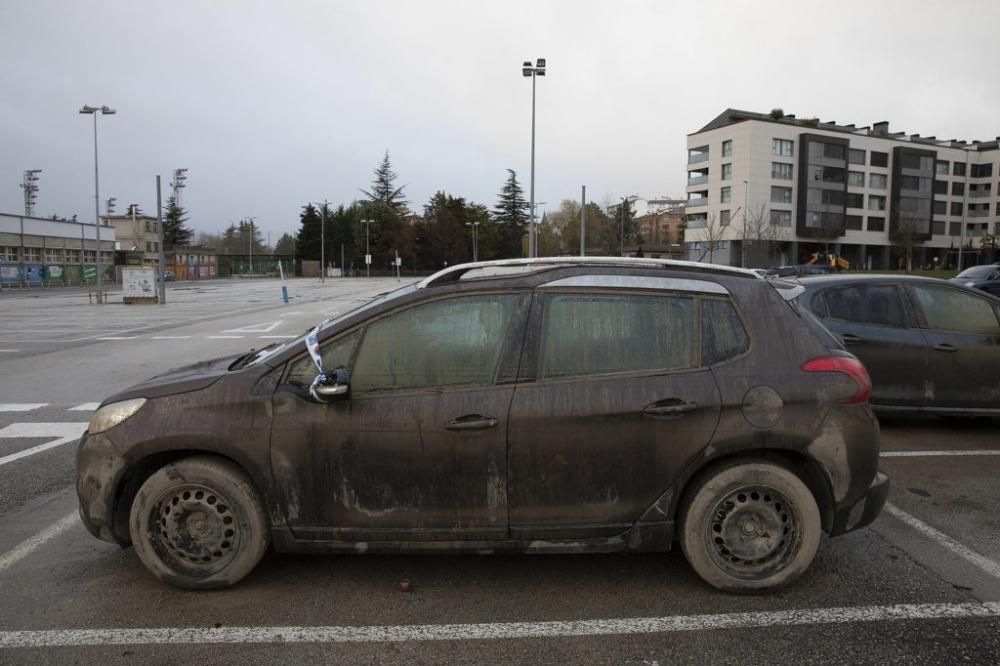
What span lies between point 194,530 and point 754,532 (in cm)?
285

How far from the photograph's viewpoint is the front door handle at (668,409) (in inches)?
135

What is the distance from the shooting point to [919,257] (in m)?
91.8

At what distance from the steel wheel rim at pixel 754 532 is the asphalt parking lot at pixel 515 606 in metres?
0.17

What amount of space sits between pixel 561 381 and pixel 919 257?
342 ft

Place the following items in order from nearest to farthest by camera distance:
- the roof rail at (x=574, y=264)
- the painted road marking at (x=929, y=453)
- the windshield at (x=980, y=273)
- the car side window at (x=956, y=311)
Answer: the roof rail at (x=574, y=264) → the painted road marking at (x=929, y=453) → the car side window at (x=956, y=311) → the windshield at (x=980, y=273)

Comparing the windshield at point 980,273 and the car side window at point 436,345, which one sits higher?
the windshield at point 980,273

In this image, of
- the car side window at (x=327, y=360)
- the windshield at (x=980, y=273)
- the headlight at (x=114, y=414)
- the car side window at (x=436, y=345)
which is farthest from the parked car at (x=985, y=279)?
the headlight at (x=114, y=414)

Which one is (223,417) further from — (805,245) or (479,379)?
(805,245)

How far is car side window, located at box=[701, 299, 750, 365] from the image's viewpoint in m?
3.60

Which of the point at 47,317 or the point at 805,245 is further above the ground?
the point at 805,245

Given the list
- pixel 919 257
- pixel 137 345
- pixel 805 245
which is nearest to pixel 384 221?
pixel 805 245

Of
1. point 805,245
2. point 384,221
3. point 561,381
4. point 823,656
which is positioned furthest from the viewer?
point 384,221

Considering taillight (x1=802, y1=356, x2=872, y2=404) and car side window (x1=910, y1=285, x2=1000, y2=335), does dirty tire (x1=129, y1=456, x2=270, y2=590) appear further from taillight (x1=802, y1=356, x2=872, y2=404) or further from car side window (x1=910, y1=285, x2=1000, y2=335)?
car side window (x1=910, y1=285, x2=1000, y2=335)

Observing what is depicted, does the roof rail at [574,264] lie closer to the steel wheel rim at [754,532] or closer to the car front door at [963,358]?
the steel wheel rim at [754,532]
